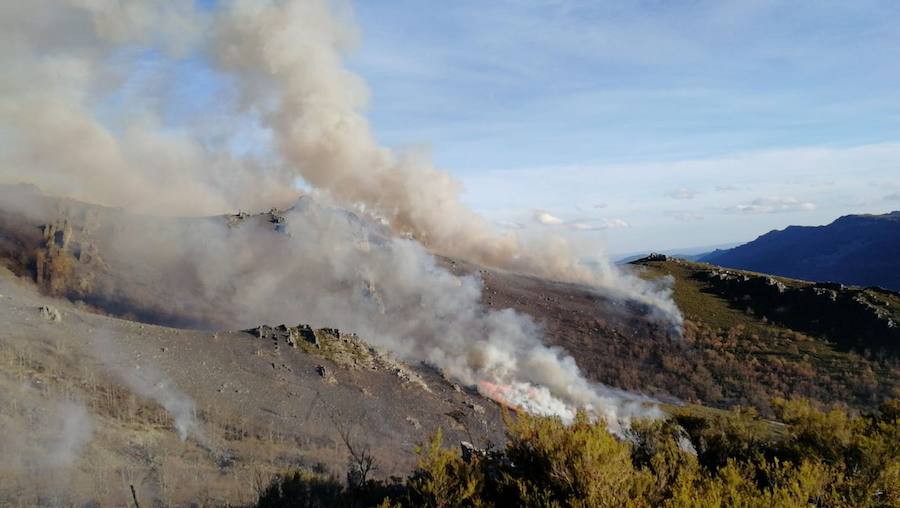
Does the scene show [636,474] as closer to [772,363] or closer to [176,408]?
[176,408]

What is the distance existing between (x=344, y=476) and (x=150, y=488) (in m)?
7.37

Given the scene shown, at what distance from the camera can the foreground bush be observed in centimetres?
1279

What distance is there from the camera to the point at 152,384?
28.6 metres

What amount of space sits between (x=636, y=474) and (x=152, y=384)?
25.8 meters

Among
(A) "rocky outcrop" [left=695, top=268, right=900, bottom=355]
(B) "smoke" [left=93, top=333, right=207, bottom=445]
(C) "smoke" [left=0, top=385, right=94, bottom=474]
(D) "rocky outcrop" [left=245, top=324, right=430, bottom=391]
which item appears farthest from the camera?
(A) "rocky outcrop" [left=695, top=268, right=900, bottom=355]

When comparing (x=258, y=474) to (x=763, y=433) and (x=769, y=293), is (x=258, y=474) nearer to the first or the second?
(x=763, y=433)

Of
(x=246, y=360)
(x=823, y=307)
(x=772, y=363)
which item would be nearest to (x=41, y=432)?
(x=246, y=360)

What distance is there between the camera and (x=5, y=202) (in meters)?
61.0

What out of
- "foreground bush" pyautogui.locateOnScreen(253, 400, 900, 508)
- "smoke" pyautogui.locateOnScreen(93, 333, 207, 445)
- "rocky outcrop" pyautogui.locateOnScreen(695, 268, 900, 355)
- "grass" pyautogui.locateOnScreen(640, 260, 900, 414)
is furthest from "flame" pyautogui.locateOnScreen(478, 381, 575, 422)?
"rocky outcrop" pyautogui.locateOnScreen(695, 268, 900, 355)

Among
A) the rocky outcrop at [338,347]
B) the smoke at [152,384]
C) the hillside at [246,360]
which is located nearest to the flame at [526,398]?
the hillside at [246,360]

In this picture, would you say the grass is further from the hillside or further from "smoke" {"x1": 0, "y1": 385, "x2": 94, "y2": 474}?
"smoke" {"x1": 0, "y1": 385, "x2": 94, "y2": 474}

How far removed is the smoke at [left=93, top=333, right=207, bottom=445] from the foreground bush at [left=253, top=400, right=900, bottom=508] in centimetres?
969

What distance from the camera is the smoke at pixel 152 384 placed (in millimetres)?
25781

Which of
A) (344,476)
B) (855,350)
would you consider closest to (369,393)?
(344,476)
